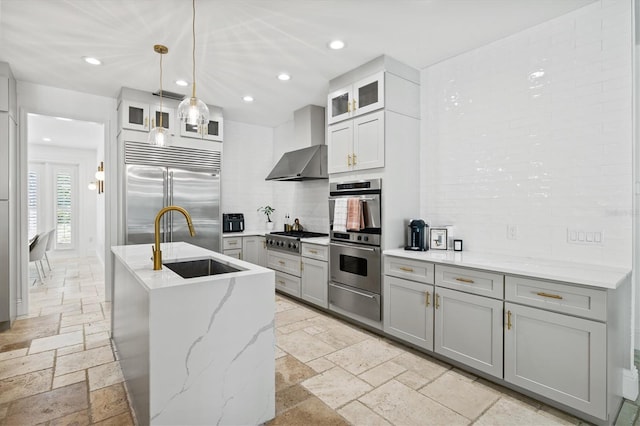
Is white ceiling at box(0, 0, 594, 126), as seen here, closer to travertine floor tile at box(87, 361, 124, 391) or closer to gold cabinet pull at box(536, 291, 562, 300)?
gold cabinet pull at box(536, 291, 562, 300)

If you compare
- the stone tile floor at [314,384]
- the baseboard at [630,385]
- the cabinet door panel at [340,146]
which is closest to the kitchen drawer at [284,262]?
the stone tile floor at [314,384]

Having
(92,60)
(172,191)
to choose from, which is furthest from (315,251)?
(92,60)

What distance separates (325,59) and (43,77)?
3.24 m

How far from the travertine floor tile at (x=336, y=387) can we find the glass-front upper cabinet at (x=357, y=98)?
2.44m

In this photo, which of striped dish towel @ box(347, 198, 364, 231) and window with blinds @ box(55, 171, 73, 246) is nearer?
striped dish towel @ box(347, 198, 364, 231)

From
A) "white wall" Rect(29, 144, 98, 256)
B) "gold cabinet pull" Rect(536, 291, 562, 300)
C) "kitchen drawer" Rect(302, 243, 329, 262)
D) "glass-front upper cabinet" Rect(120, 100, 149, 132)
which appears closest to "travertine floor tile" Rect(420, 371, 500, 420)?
"gold cabinet pull" Rect(536, 291, 562, 300)

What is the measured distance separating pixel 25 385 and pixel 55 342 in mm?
851

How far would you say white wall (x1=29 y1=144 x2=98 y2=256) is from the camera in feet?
26.0

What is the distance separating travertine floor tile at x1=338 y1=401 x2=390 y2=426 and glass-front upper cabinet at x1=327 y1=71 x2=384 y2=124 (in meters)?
2.57

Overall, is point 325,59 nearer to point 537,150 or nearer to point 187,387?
point 537,150

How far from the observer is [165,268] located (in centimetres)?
205

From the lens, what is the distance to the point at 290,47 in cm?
308

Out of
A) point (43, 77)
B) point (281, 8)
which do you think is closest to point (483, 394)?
point (281, 8)

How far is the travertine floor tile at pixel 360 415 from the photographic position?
6.46 feet
